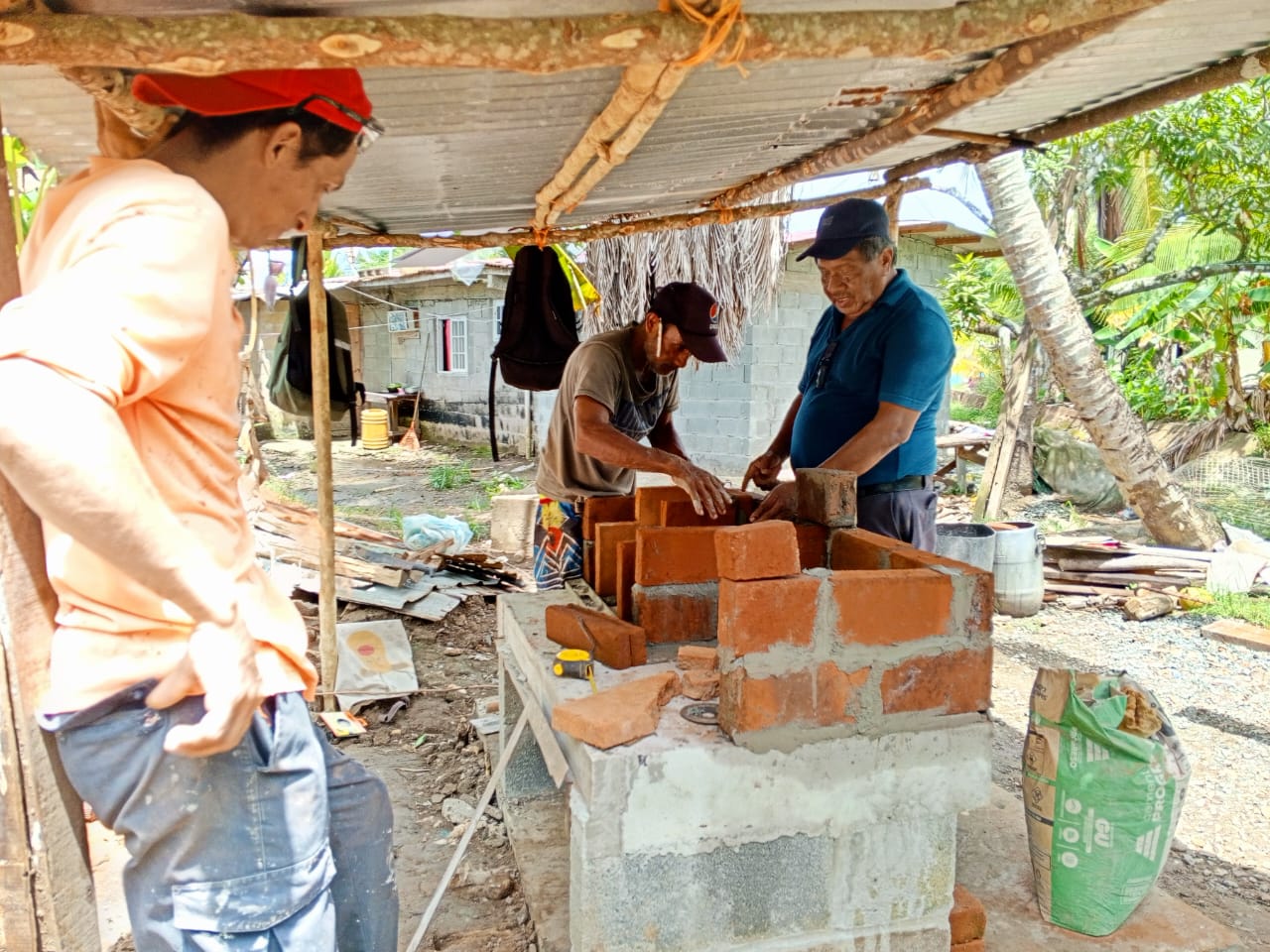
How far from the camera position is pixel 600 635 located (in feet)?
7.92

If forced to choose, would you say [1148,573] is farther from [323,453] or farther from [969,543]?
[323,453]

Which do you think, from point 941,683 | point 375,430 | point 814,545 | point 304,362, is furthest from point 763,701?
point 375,430

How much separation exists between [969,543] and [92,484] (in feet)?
18.8

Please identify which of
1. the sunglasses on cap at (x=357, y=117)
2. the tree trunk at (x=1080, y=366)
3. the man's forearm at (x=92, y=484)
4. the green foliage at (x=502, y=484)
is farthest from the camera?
the green foliage at (x=502, y=484)

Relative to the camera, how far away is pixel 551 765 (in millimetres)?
2279

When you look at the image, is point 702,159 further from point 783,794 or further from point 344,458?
point 344,458

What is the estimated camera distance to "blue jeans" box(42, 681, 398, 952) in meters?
1.37

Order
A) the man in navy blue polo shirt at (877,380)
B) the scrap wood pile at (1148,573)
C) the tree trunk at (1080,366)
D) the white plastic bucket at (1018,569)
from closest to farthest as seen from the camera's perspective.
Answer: the man in navy blue polo shirt at (877,380), the white plastic bucket at (1018,569), the scrap wood pile at (1148,573), the tree trunk at (1080,366)

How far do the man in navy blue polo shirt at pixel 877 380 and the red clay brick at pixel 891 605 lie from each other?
1.12 m

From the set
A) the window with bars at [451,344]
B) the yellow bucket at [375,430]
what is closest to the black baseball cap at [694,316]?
the window with bars at [451,344]

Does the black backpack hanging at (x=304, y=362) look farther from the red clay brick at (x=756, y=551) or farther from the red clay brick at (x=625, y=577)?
the red clay brick at (x=756, y=551)

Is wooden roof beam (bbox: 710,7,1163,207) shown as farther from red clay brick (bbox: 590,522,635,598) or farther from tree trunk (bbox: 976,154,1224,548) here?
tree trunk (bbox: 976,154,1224,548)

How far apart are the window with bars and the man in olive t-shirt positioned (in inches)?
540

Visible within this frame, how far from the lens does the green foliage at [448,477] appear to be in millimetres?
12961
